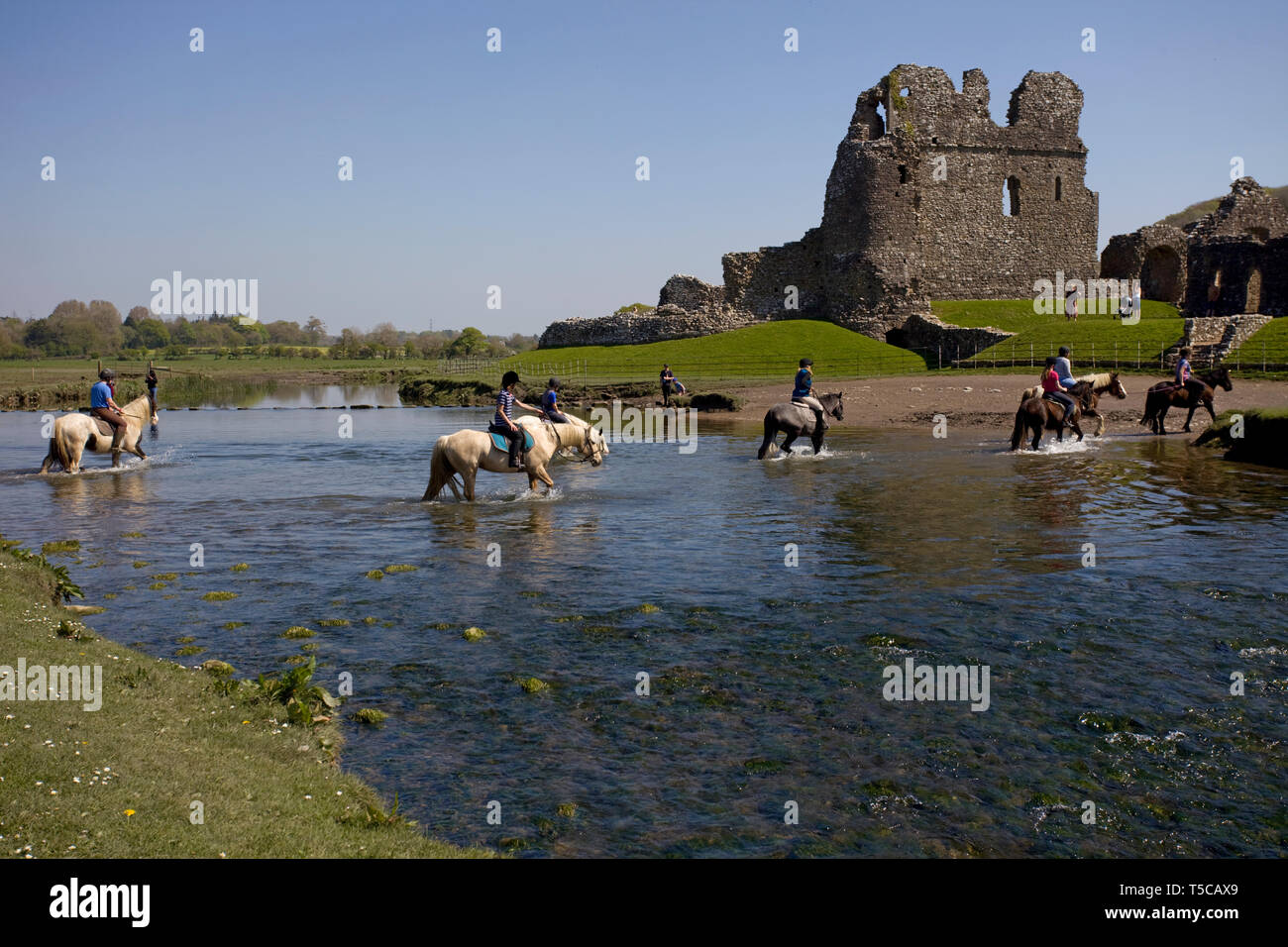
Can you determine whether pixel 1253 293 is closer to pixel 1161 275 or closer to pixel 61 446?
pixel 1161 275

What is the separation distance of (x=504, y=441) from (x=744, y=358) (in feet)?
123

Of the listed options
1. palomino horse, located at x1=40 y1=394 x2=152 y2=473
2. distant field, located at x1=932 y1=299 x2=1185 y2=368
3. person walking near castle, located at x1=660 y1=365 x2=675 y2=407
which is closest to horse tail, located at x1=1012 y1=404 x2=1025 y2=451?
person walking near castle, located at x1=660 y1=365 x2=675 y2=407

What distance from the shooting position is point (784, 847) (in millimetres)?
6441

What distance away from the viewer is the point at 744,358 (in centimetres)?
5600

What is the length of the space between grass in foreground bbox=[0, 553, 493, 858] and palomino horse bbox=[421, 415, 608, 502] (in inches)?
414

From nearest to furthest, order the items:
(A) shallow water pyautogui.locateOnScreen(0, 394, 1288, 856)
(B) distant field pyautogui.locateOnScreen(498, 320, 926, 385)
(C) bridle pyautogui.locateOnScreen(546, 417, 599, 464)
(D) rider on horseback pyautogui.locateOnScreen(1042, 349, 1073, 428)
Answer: (A) shallow water pyautogui.locateOnScreen(0, 394, 1288, 856) < (C) bridle pyautogui.locateOnScreen(546, 417, 599, 464) < (D) rider on horseback pyautogui.locateOnScreen(1042, 349, 1073, 428) < (B) distant field pyautogui.locateOnScreen(498, 320, 926, 385)

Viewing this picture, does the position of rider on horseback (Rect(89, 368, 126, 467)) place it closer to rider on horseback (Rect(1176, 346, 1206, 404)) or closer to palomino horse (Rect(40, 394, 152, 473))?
palomino horse (Rect(40, 394, 152, 473))

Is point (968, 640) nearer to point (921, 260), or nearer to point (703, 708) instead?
point (703, 708)

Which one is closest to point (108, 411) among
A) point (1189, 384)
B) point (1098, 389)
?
point (1098, 389)

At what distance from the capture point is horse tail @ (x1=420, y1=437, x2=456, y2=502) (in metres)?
19.5

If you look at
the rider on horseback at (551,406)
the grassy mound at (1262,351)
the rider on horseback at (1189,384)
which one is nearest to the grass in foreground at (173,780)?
the rider on horseback at (551,406)
